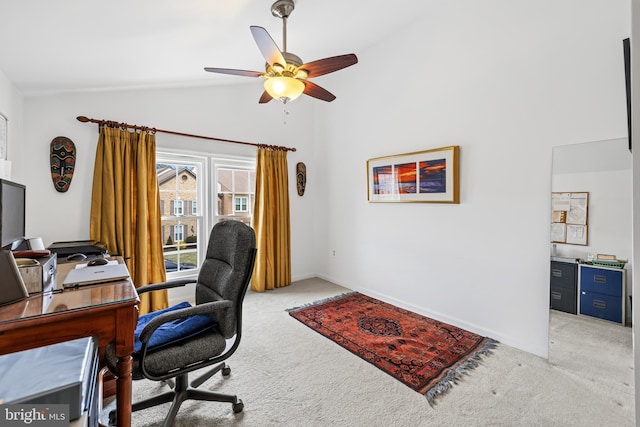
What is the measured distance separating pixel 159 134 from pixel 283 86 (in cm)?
196

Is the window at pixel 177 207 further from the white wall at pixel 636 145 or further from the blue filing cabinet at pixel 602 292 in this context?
the blue filing cabinet at pixel 602 292

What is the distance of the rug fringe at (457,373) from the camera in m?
1.79

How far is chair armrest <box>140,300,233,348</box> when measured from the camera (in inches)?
49.9

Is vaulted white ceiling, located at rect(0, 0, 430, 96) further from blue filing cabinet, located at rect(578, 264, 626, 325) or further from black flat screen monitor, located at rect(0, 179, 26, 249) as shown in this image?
blue filing cabinet, located at rect(578, 264, 626, 325)

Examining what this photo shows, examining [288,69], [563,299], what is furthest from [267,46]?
[563,299]

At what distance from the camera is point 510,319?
2.40 meters

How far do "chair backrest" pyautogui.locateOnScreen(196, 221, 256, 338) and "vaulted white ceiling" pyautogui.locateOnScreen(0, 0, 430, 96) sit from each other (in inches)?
56.7

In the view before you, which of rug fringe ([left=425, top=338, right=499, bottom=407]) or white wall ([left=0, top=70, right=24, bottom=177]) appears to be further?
white wall ([left=0, top=70, right=24, bottom=177])

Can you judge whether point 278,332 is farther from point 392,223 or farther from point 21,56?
point 21,56

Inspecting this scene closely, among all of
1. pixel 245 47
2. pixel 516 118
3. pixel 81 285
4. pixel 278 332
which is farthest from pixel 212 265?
pixel 516 118

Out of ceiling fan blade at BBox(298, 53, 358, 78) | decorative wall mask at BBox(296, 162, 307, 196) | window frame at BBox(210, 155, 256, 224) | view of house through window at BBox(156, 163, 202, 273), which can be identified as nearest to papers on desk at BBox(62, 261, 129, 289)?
ceiling fan blade at BBox(298, 53, 358, 78)

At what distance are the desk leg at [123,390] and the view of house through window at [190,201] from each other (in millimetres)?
2404

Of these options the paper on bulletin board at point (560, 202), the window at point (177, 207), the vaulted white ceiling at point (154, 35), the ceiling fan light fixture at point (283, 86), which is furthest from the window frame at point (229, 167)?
the paper on bulletin board at point (560, 202)

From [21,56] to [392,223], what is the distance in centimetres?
343
